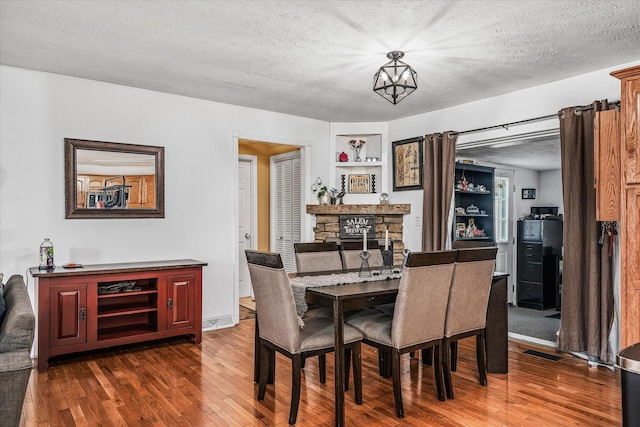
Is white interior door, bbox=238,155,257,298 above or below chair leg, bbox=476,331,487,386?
above

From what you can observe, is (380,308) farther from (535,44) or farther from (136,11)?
(136,11)

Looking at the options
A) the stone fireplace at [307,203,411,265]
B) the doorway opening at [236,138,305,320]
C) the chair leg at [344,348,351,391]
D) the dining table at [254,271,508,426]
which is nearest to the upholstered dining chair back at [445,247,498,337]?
the dining table at [254,271,508,426]

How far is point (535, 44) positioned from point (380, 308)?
234 cm

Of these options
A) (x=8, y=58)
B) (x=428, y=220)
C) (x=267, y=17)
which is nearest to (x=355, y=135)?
(x=428, y=220)

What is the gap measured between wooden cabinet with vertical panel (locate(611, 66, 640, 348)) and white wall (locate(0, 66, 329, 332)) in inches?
139

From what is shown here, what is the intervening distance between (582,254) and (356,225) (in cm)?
263

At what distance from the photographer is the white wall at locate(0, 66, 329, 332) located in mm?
3822

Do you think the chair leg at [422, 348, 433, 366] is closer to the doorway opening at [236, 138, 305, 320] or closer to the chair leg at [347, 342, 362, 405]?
the chair leg at [347, 342, 362, 405]

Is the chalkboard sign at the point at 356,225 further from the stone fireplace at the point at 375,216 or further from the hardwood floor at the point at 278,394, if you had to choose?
the hardwood floor at the point at 278,394

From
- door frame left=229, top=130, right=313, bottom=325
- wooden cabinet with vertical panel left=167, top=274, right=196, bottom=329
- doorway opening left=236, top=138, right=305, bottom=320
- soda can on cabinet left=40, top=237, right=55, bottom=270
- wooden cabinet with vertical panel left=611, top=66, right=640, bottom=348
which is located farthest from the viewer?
doorway opening left=236, top=138, right=305, bottom=320

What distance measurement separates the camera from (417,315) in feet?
9.12

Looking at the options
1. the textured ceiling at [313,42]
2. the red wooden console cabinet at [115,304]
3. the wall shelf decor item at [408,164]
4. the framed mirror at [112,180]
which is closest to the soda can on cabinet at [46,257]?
the red wooden console cabinet at [115,304]

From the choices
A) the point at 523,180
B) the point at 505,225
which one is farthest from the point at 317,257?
the point at 523,180

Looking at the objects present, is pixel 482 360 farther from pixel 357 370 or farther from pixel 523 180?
pixel 523 180
